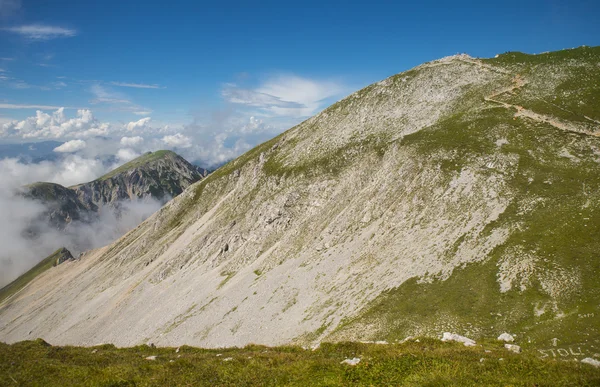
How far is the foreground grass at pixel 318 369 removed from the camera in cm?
1595

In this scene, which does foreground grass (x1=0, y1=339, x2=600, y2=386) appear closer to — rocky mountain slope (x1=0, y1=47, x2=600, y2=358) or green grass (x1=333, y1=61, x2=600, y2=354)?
green grass (x1=333, y1=61, x2=600, y2=354)

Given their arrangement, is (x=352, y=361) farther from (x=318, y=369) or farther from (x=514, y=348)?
(x=514, y=348)

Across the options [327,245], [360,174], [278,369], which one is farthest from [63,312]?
[278,369]

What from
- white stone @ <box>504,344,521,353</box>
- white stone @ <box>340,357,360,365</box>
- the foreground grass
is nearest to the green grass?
white stone @ <box>504,344,521,353</box>

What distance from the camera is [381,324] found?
42188 mm

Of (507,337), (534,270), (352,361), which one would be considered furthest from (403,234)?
(352,361)

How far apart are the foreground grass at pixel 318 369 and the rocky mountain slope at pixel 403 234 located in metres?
16.9

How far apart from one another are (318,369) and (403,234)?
4743 cm

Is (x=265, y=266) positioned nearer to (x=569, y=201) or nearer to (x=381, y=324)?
(x=381, y=324)

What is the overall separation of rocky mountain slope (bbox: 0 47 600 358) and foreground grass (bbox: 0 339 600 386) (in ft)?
55.5

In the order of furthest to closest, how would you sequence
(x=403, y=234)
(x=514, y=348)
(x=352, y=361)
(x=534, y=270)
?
(x=403, y=234), (x=534, y=270), (x=514, y=348), (x=352, y=361)

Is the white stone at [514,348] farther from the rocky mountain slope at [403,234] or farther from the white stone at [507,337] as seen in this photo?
the rocky mountain slope at [403,234]

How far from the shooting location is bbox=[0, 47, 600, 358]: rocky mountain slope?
40719 millimetres

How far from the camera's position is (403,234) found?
62.2m
